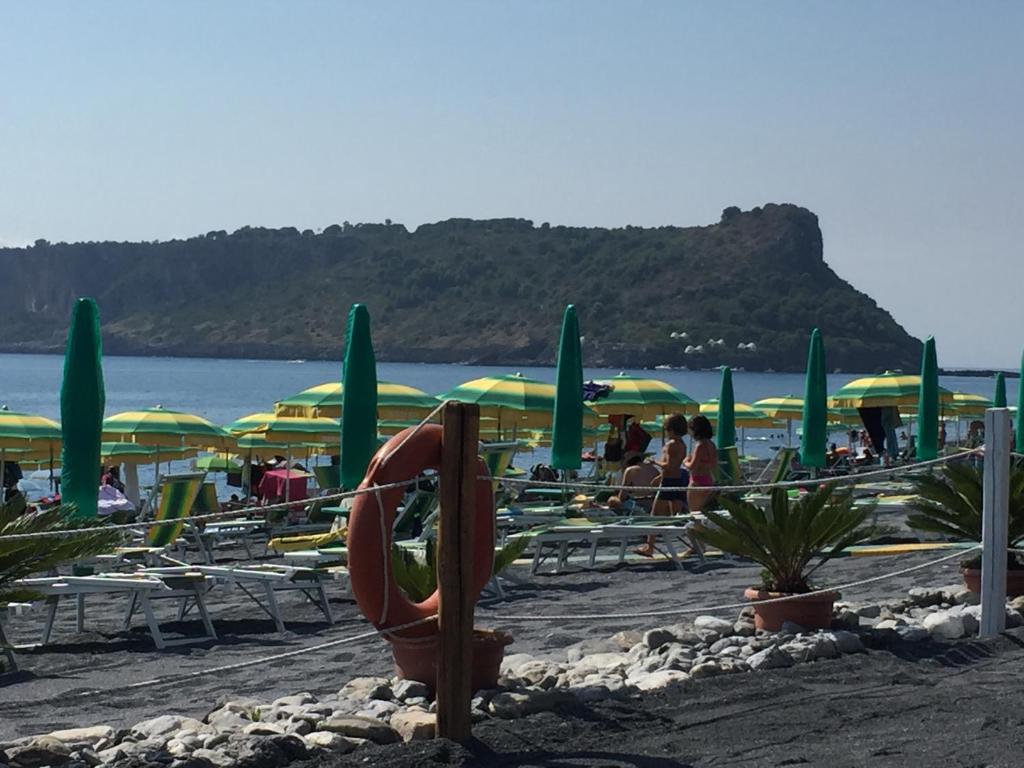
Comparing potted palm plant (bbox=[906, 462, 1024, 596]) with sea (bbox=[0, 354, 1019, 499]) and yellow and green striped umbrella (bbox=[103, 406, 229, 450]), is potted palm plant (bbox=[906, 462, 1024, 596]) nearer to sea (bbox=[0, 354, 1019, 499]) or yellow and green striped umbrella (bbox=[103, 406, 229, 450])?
yellow and green striped umbrella (bbox=[103, 406, 229, 450])

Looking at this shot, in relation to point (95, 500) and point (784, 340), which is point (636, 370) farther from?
point (95, 500)

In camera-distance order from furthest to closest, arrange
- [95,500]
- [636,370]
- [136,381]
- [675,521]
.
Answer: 1. [636,370]
2. [136,381]
3. [675,521]
4. [95,500]

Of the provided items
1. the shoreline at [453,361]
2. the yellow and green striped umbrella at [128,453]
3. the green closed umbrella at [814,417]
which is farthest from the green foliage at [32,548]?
the shoreline at [453,361]

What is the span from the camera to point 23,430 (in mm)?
16094

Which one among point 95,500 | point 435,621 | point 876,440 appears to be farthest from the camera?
point 876,440

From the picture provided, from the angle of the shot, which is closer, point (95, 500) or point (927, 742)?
point (927, 742)

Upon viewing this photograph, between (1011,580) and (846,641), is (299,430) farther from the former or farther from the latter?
(846,641)

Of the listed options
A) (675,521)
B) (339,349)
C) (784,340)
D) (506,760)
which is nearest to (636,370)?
(784,340)

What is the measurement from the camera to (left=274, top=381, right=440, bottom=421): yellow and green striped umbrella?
59.8 ft

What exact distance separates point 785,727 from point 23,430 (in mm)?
12217

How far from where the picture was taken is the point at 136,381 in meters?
108

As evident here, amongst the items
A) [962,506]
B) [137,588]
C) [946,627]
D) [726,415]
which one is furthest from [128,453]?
[946,627]

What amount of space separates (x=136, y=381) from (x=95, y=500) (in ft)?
330

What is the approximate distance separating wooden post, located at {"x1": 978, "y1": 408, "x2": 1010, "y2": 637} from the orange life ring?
2.65m
